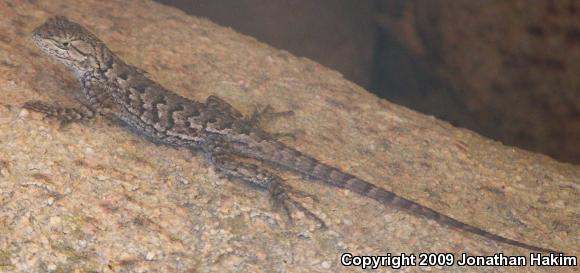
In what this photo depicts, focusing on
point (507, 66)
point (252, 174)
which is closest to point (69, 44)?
point (252, 174)

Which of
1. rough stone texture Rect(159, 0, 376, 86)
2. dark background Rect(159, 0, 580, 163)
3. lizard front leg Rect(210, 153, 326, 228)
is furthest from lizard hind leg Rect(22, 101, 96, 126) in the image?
rough stone texture Rect(159, 0, 376, 86)

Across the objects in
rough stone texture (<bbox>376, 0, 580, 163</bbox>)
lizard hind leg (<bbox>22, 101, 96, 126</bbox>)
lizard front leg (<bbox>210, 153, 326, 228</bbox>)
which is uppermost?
rough stone texture (<bbox>376, 0, 580, 163</bbox>)

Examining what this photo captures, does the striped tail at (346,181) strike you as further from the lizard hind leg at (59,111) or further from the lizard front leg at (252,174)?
the lizard hind leg at (59,111)

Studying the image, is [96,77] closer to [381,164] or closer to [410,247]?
[381,164]

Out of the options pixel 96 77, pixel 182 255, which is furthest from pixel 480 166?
pixel 96 77

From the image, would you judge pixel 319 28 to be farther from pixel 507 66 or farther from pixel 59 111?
pixel 59 111

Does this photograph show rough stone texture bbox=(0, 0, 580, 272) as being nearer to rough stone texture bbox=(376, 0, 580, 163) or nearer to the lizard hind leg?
the lizard hind leg

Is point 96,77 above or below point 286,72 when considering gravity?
below
